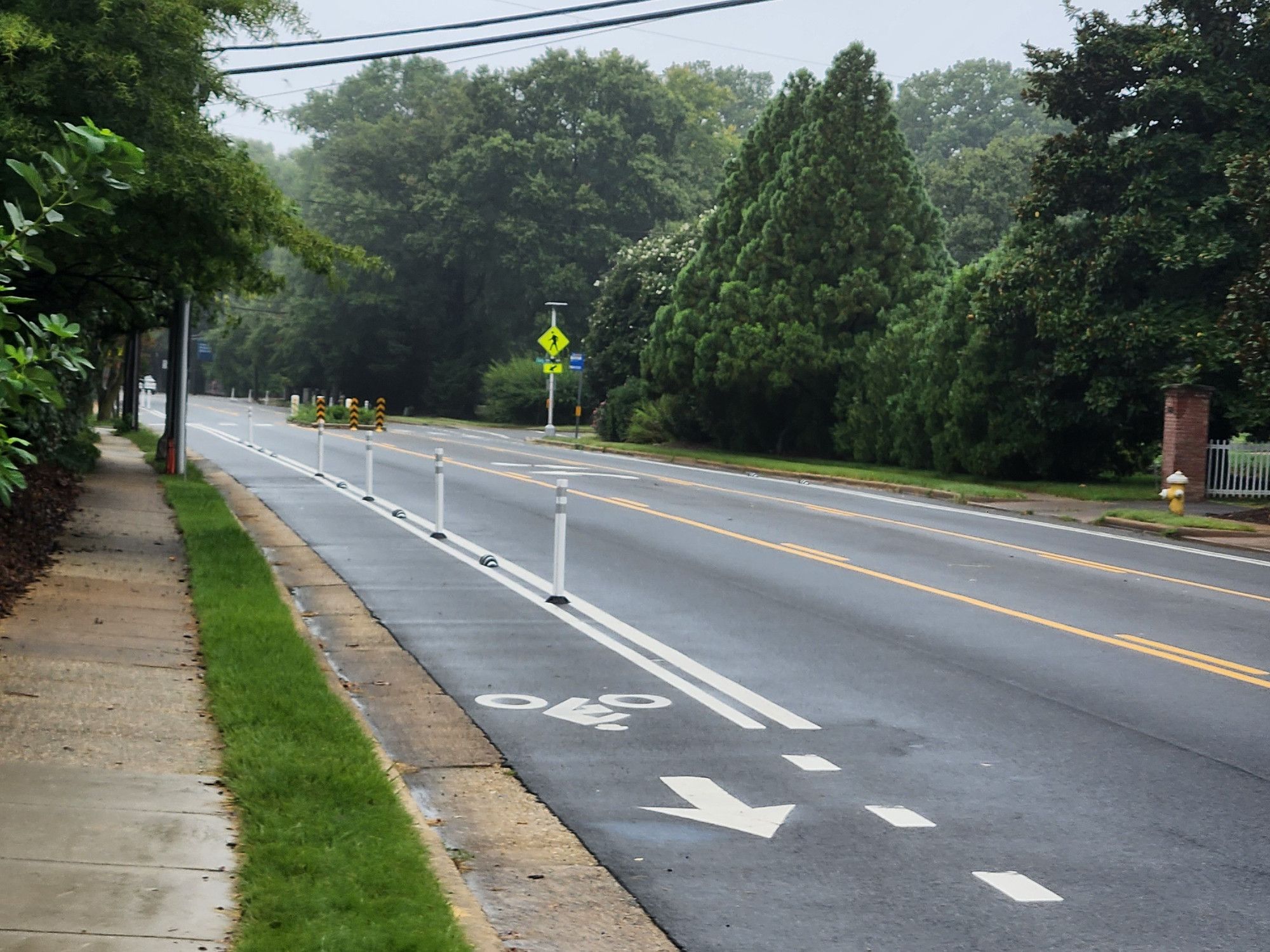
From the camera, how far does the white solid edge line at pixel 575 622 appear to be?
9.31m

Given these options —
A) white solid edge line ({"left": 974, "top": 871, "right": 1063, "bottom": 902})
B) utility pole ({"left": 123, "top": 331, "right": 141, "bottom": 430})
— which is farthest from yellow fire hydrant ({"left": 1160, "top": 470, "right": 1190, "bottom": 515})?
utility pole ({"left": 123, "top": 331, "right": 141, "bottom": 430})

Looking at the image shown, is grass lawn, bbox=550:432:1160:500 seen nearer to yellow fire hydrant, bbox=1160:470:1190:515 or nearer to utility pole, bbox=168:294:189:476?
yellow fire hydrant, bbox=1160:470:1190:515

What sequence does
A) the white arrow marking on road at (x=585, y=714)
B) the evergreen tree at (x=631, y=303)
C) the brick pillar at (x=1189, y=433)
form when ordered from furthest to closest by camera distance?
the evergreen tree at (x=631, y=303) < the brick pillar at (x=1189, y=433) < the white arrow marking on road at (x=585, y=714)

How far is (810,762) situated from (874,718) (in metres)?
1.23

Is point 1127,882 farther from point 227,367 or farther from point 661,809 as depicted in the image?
point 227,367

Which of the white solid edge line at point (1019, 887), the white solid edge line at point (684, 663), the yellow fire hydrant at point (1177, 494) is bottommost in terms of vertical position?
the white solid edge line at point (684, 663)

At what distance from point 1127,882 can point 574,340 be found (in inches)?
2978

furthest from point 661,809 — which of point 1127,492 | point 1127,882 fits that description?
point 1127,492

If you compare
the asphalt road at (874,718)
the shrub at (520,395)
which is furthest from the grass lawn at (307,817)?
the shrub at (520,395)

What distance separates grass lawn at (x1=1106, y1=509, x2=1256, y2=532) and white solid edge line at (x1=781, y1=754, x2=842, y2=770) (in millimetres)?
15893

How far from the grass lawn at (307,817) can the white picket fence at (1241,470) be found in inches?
850

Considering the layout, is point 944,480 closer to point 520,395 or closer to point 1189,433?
point 1189,433

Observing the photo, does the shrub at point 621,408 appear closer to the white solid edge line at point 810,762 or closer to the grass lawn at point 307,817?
the grass lawn at point 307,817

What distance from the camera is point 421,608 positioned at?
1313cm
